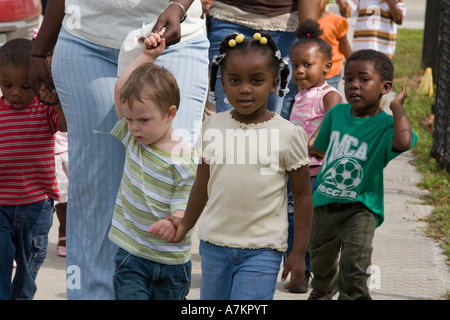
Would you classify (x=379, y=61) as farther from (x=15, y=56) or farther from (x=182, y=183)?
(x=15, y=56)

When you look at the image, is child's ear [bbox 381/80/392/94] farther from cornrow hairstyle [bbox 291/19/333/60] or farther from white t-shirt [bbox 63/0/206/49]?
white t-shirt [bbox 63/0/206/49]

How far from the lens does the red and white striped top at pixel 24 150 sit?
14.5 ft

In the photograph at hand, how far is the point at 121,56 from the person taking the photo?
362cm

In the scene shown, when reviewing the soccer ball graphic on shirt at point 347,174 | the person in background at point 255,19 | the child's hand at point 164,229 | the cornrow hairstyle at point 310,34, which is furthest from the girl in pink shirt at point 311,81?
the child's hand at point 164,229

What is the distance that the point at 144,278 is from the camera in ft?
11.8

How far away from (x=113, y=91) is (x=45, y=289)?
1840mm

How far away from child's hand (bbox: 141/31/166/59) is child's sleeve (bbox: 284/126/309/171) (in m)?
0.60

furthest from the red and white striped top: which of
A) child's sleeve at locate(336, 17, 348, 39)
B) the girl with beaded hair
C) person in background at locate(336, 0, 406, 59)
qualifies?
person in background at locate(336, 0, 406, 59)

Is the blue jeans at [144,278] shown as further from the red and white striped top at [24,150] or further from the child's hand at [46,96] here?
the red and white striped top at [24,150]

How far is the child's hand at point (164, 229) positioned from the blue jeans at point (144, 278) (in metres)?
0.19

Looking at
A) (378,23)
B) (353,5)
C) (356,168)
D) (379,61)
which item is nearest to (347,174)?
(356,168)

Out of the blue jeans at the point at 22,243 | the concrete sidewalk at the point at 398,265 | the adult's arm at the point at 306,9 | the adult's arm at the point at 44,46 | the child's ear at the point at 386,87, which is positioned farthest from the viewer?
the adult's arm at the point at 306,9

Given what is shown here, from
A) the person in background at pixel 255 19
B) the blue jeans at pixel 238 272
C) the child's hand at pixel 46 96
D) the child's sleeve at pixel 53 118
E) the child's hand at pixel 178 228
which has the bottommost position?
the blue jeans at pixel 238 272

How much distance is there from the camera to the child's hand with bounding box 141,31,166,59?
3420mm
